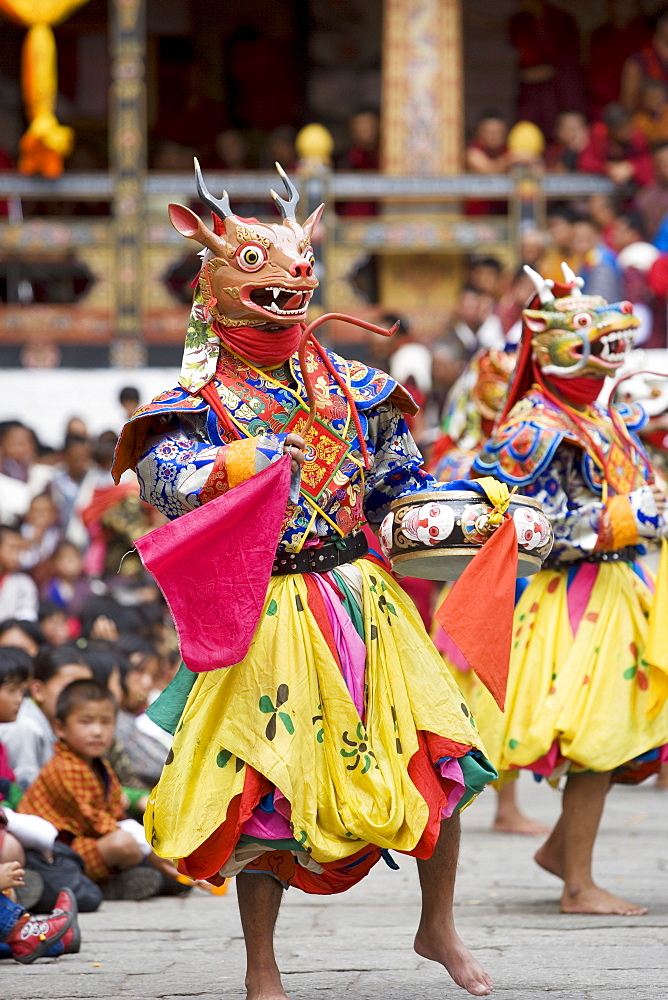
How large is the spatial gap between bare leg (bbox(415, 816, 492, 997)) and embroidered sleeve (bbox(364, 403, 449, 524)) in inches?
35.9

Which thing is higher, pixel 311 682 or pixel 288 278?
pixel 288 278

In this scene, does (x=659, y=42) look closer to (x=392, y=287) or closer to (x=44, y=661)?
(x=392, y=287)

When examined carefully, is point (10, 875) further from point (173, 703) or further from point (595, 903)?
point (595, 903)

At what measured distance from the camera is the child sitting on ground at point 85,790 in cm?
620

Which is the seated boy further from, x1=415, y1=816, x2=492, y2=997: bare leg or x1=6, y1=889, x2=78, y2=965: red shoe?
x1=415, y1=816, x2=492, y2=997: bare leg


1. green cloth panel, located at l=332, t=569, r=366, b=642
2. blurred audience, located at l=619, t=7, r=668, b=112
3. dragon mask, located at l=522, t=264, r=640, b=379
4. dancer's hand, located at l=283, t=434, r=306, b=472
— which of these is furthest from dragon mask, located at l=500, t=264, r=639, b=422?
blurred audience, located at l=619, t=7, r=668, b=112

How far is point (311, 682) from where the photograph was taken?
4312 mm

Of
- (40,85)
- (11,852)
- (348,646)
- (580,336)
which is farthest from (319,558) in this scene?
(40,85)

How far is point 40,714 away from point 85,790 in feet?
2.89

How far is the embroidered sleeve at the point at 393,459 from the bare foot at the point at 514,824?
3.45 m

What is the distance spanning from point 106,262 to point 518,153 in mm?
3595

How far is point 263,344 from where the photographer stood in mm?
4500

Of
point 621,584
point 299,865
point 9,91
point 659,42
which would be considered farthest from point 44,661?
point 9,91

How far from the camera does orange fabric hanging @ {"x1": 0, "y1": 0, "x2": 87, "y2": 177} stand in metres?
14.9
